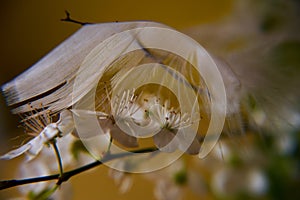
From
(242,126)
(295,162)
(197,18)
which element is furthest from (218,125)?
(197,18)

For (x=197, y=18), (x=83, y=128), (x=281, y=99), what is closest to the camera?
(x=83, y=128)

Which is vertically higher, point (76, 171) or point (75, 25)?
point (75, 25)

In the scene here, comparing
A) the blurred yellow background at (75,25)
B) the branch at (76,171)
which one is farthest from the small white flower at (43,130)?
the blurred yellow background at (75,25)

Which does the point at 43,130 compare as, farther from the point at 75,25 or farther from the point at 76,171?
the point at 75,25

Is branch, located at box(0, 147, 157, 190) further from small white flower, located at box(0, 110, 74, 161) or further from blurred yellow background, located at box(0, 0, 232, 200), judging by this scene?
blurred yellow background, located at box(0, 0, 232, 200)

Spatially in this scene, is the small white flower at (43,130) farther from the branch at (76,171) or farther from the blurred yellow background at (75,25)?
the blurred yellow background at (75,25)

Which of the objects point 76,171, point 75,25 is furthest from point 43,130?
point 75,25

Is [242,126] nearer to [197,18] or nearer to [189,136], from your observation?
[189,136]
